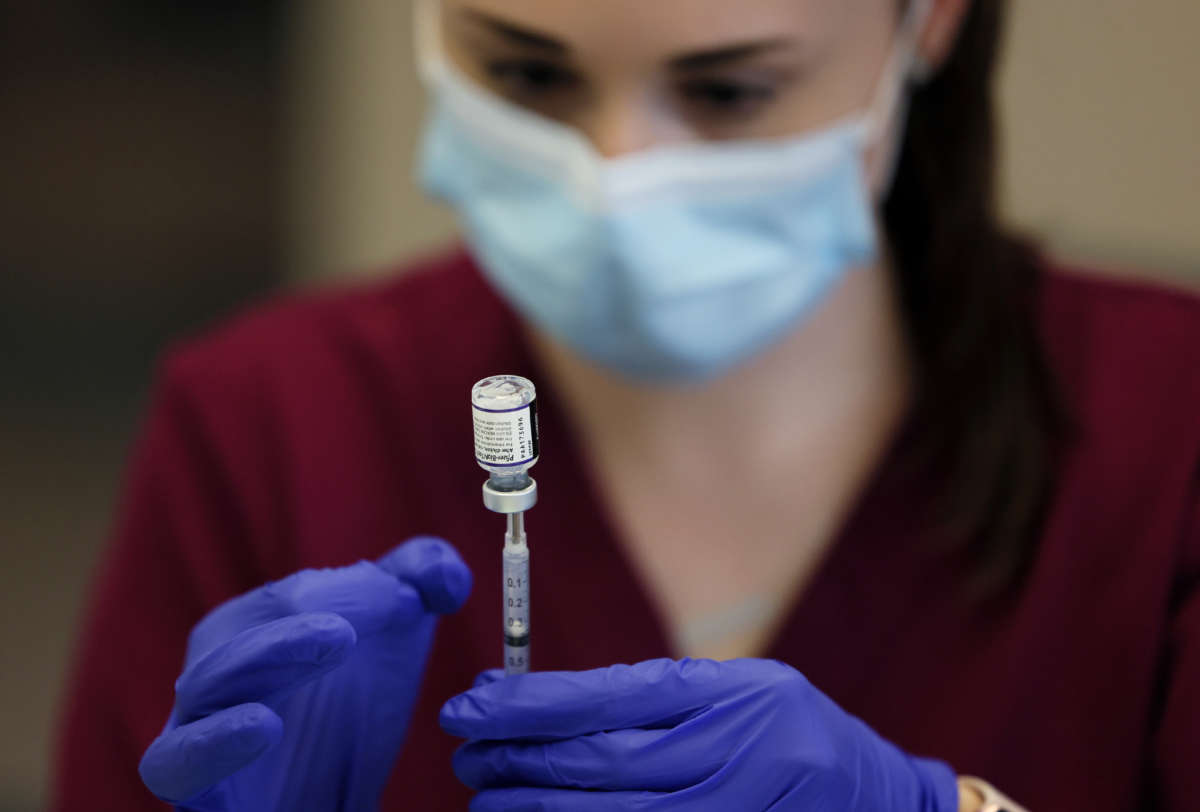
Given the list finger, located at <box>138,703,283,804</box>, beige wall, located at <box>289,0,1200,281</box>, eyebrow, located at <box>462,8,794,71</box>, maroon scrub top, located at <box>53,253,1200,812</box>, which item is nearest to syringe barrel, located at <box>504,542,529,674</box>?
finger, located at <box>138,703,283,804</box>

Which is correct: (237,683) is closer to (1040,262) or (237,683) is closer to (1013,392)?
(1013,392)

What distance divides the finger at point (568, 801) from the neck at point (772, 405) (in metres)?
0.46

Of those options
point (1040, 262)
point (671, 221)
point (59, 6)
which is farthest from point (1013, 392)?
point (59, 6)

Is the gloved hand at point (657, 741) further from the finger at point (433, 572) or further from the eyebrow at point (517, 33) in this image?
the eyebrow at point (517, 33)

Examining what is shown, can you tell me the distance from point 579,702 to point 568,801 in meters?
0.05

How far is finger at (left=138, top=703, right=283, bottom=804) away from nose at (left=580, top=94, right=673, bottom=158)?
0.46m

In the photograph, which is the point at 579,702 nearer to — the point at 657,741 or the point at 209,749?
the point at 657,741

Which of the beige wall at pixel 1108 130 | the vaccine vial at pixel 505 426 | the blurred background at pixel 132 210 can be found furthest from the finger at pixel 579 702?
the blurred background at pixel 132 210

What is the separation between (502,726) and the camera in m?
0.63

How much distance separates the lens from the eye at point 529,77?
2.88 feet

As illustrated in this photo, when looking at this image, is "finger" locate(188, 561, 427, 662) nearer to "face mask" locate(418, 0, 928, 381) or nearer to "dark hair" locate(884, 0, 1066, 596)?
"face mask" locate(418, 0, 928, 381)

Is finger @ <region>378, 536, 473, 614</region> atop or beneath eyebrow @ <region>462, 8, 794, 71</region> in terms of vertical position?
beneath

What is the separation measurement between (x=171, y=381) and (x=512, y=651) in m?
0.57

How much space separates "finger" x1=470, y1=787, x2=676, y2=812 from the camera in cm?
63
